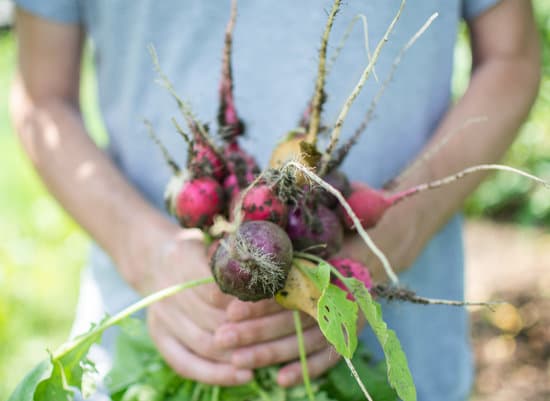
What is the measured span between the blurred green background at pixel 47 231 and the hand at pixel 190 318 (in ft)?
4.77

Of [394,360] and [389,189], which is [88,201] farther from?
[394,360]

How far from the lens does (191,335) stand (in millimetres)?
907

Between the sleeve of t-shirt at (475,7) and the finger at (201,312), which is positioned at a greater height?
the sleeve of t-shirt at (475,7)

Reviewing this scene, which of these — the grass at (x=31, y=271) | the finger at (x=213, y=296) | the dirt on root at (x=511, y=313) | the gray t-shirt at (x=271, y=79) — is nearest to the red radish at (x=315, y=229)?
the finger at (x=213, y=296)

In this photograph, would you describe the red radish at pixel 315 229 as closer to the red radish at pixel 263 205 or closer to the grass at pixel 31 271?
the red radish at pixel 263 205

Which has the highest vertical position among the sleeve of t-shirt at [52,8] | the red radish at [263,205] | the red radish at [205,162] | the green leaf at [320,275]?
the sleeve of t-shirt at [52,8]

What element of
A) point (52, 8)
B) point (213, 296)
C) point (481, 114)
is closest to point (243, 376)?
point (213, 296)

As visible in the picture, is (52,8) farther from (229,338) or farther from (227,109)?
(229,338)

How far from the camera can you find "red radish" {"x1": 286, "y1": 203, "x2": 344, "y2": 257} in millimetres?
809

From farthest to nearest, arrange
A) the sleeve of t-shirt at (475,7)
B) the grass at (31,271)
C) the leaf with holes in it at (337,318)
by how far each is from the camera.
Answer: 1. the grass at (31,271)
2. the sleeve of t-shirt at (475,7)
3. the leaf with holes in it at (337,318)

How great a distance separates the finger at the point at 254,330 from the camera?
85 cm

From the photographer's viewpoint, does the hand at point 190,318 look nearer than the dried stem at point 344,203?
No

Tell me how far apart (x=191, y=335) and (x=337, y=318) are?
314 mm

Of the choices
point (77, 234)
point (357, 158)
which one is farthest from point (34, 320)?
point (357, 158)
